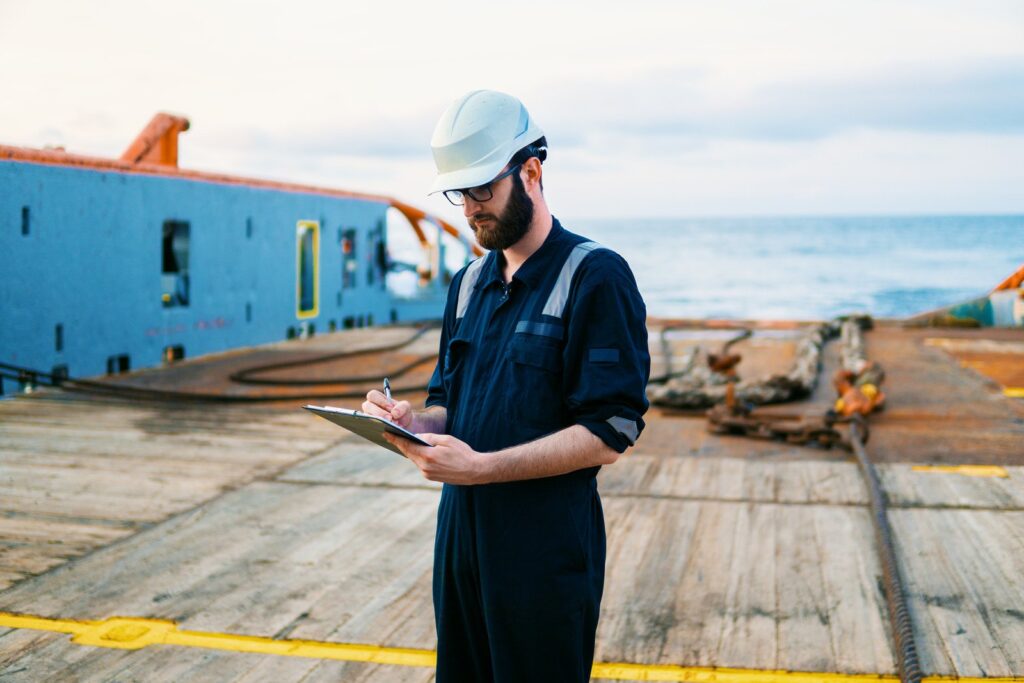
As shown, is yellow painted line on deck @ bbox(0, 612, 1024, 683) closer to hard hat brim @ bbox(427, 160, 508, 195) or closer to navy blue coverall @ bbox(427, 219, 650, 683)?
navy blue coverall @ bbox(427, 219, 650, 683)

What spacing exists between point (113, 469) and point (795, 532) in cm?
425

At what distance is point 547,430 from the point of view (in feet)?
7.48

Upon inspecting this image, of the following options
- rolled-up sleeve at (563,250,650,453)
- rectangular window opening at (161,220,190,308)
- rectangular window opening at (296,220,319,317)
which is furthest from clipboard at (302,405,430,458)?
rectangular window opening at (296,220,319,317)

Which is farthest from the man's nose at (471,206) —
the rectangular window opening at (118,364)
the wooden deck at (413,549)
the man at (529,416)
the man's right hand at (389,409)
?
the rectangular window opening at (118,364)

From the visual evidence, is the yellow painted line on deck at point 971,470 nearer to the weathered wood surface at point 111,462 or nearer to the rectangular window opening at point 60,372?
the weathered wood surface at point 111,462

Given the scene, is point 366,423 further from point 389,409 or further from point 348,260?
point 348,260

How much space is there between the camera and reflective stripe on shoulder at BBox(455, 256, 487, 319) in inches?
101

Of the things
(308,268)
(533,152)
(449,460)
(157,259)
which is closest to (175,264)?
(157,259)

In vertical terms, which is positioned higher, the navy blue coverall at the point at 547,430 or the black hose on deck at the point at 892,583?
the navy blue coverall at the point at 547,430

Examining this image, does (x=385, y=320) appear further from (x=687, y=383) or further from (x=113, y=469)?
(x=113, y=469)

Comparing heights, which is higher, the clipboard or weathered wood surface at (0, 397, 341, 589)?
the clipboard

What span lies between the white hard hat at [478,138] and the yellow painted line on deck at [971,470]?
16.3ft

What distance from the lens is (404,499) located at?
19.4 feet

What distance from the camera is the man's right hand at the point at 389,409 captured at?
2.37 meters
